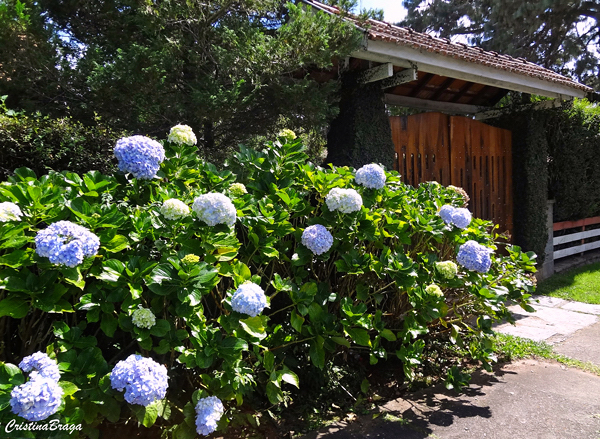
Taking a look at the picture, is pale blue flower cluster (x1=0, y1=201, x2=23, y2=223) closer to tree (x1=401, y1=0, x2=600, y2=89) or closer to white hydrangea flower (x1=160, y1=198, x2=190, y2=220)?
white hydrangea flower (x1=160, y1=198, x2=190, y2=220)

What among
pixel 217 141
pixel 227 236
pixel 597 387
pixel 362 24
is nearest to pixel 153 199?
pixel 227 236

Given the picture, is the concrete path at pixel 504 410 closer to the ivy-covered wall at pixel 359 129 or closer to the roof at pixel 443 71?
the ivy-covered wall at pixel 359 129

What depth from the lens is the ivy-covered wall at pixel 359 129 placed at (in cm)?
496

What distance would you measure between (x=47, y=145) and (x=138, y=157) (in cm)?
197

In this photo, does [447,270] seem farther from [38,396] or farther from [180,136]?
[38,396]

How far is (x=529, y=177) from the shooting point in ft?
23.7

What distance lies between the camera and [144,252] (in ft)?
6.76

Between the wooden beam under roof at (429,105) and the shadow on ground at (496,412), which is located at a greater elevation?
the wooden beam under roof at (429,105)

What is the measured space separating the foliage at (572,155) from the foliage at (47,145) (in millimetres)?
7460

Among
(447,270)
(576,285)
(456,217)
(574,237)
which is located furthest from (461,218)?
(574,237)

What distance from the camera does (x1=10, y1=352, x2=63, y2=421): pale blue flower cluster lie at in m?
1.39

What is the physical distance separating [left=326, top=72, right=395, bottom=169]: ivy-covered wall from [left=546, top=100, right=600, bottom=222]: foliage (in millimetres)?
4259

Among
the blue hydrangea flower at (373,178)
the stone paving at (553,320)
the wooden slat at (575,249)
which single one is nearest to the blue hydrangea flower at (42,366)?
the blue hydrangea flower at (373,178)

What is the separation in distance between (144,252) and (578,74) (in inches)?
811
